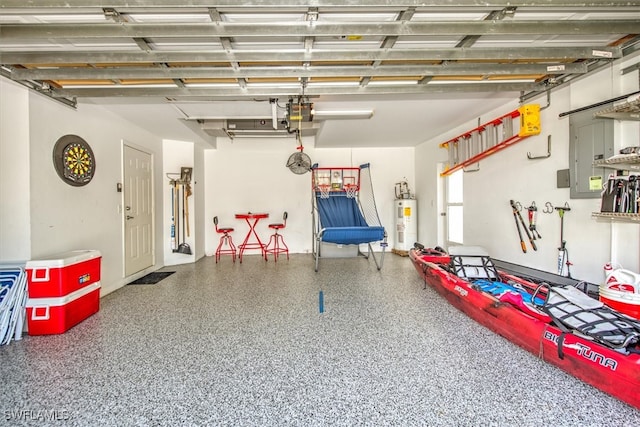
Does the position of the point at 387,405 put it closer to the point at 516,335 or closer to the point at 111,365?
the point at 516,335

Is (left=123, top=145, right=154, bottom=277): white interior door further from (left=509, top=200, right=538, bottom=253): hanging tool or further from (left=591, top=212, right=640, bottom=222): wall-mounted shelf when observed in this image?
(left=591, top=212, right=640, bottom=222): wall-mounted shelf

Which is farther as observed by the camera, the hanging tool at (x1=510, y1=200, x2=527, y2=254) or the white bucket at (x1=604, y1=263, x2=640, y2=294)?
the hanging tool at (x1=510, y1=200, x2=527, y2=254)

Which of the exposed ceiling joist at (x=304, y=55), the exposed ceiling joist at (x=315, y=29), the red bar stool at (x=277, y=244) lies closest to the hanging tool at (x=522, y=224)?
the exposed ceiling joist at (x=304, y=55)

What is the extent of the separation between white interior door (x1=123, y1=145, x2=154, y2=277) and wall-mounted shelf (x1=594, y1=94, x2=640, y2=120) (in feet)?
18.4

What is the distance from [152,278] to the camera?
455cm

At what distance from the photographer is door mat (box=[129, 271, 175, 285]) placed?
14.1 ft

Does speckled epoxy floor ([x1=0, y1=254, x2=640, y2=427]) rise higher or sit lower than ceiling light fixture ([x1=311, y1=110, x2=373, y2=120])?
lower

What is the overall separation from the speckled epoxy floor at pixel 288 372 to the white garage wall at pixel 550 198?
1.43 m

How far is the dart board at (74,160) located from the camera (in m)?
3.07

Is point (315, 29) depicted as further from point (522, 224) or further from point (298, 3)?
point (522, 224)

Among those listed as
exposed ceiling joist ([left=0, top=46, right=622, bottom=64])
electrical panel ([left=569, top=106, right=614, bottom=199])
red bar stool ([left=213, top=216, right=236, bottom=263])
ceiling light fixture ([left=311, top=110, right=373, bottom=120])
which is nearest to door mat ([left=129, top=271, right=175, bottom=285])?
red bar stool ([left=213, top=216, right=236, bottom=263])

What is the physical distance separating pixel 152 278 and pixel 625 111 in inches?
233

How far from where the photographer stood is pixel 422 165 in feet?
20.3
